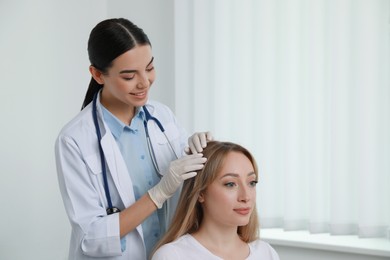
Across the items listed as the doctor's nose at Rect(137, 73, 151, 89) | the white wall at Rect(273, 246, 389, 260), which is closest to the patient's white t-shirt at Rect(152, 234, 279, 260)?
the doctor's nose at Rect(137, 73, 151, 89)

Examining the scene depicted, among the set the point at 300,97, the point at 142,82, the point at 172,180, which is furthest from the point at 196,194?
the point at 300,97

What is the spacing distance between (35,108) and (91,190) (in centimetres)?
142

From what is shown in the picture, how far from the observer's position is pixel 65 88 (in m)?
3.41

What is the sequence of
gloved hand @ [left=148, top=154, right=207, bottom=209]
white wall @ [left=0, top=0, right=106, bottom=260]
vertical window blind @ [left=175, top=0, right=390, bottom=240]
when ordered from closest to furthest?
1. gloved hand @ [left=148, top=154, right=207, bottom=209]
2. vertical window blind @ [left=175, top=0, right=390, bottom=240]
3. white wall @ [left=0, top=0, right=106, bottom=260]

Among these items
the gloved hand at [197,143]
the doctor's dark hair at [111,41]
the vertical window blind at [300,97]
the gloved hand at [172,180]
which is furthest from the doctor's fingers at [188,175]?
the vertical window blind at [300,97]

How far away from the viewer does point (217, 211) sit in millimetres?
1974

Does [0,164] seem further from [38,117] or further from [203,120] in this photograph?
[203,120]

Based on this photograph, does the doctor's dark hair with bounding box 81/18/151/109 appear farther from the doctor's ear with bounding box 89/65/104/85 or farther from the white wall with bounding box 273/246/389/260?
the white wall with bounding box 273/246/389/260

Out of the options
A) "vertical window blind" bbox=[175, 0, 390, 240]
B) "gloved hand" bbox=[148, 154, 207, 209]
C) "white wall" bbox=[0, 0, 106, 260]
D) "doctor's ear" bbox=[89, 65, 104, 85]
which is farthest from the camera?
"white wall" bbox=[0, 0, 106, 260]

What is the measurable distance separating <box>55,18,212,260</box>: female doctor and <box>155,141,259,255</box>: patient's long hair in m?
0.04

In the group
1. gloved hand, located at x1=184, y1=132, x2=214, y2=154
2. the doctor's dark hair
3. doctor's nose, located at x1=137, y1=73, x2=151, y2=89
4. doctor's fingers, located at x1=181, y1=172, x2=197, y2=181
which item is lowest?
doctor's fingers, located at x1=181, y1=172, x2=197, y2=181

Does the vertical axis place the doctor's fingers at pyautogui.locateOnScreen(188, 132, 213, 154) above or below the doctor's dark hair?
below

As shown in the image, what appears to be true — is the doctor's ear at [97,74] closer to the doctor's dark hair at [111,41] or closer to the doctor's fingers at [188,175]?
the doctor's dark hair at [111,41]

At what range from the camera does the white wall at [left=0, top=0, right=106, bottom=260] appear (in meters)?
3.12
